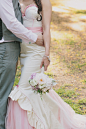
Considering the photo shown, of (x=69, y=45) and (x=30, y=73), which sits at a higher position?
(x=30, y=73)

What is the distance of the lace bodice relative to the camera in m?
2.84

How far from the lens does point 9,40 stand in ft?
8.55

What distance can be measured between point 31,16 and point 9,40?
1.66 ft

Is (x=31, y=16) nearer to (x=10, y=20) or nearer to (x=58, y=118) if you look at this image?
(x=10, y=20)

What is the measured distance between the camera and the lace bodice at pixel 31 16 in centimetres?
284

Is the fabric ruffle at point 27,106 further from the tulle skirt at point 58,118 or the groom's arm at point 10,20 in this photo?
the groom's arm at point 10,20

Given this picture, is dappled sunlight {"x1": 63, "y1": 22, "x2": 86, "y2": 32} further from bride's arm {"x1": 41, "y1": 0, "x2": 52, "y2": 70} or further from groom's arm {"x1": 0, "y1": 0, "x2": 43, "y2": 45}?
groom's arm {"x1": 0, "y1": 0, "x2": 43, "y2": 45}

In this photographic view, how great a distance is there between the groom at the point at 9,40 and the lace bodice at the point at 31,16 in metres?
0.20

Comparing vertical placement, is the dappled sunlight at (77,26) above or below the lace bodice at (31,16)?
below

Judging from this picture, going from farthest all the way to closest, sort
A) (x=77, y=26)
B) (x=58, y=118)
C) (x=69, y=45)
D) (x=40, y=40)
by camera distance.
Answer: (x=77, y=26) < (x=69, y=45) < (x=58, y=118) < (x=40, y=40)

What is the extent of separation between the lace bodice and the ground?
2.04 m

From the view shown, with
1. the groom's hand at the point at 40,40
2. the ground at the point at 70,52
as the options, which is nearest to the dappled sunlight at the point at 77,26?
the ground at the point at 70,52

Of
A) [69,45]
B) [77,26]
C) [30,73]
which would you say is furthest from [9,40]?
[77,26]

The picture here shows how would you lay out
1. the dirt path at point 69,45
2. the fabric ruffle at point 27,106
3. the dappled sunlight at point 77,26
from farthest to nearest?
1. the dappled sunlight at point 77,26
2. the dirt path at point 69,45
3. the fabric ruffle at point 27,106
